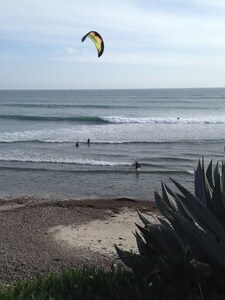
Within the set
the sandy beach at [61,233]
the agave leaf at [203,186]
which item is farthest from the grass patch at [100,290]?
the sandy beach at [61,233]


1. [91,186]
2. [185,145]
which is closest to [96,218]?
[91,186]

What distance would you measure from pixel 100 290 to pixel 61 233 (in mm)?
6449

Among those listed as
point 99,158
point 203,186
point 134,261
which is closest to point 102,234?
point 134,261

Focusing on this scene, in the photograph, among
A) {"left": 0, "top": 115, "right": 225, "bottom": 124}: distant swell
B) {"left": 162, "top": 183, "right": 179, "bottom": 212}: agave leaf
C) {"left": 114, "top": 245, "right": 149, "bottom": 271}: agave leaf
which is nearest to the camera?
{"left": 114, "top": 245, "right": 149, "bottom": 271}: agave leaf

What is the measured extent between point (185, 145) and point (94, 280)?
70.4 ft

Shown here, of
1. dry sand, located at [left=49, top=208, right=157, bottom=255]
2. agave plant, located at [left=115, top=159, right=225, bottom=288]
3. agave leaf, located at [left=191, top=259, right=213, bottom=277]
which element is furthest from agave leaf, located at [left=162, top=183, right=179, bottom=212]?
dry sand, located at [left=49, top=208, right=157, bottom=255]

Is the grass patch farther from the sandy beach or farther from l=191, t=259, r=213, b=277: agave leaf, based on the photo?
the sandy beach

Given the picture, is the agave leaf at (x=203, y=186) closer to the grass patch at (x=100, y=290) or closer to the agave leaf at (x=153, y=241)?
the agave leaf at (x=153, y=241)

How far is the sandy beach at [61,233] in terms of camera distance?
734 centimetres

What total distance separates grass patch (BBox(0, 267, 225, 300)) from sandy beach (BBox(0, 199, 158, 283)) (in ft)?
8.68

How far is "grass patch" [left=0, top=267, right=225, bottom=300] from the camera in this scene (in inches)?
109

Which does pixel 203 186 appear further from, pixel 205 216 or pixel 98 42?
pixel 98 42

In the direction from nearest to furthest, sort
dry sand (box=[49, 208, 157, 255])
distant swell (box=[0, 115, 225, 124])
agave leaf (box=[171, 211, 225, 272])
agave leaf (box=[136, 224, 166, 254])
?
agave leaf (box=[171, 211, 225, 272])
agave leaf (box=[136, 224, 166, 254])
dry sand (box=[49, 208, 157, 255])
distant swell (box=[0, 115, 225, 124])

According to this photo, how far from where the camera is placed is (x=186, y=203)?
2908 mm
